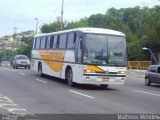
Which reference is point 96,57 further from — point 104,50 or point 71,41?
point 71,41

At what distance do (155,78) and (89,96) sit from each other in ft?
32.8

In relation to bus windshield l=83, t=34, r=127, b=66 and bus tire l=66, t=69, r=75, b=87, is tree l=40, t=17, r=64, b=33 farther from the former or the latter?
bus windshield l=83, t=34, r=127, b=66

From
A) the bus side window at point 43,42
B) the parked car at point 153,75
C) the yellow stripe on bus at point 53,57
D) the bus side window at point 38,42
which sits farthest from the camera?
the bus side window at point 38,42

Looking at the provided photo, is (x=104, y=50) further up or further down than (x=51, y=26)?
further down

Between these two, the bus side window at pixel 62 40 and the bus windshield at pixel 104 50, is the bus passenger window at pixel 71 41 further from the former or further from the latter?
the bus windshield at pixel 104 50

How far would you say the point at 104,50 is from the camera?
68.3 feet

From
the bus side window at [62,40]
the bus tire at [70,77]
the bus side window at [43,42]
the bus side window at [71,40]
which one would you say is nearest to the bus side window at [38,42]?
the bus side window at [43,42]

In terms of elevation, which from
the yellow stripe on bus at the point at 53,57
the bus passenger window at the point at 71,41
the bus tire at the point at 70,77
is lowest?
the bus tire at the point at 70,77

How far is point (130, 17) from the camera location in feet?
385

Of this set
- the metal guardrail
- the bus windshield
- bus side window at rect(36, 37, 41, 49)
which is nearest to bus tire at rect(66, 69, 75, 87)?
the bus windshield

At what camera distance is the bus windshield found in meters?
20.7

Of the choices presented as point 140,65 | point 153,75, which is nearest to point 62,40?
point 153,75

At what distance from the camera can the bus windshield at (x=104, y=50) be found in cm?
2066

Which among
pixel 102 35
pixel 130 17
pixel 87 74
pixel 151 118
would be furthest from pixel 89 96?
pixel 130 17
